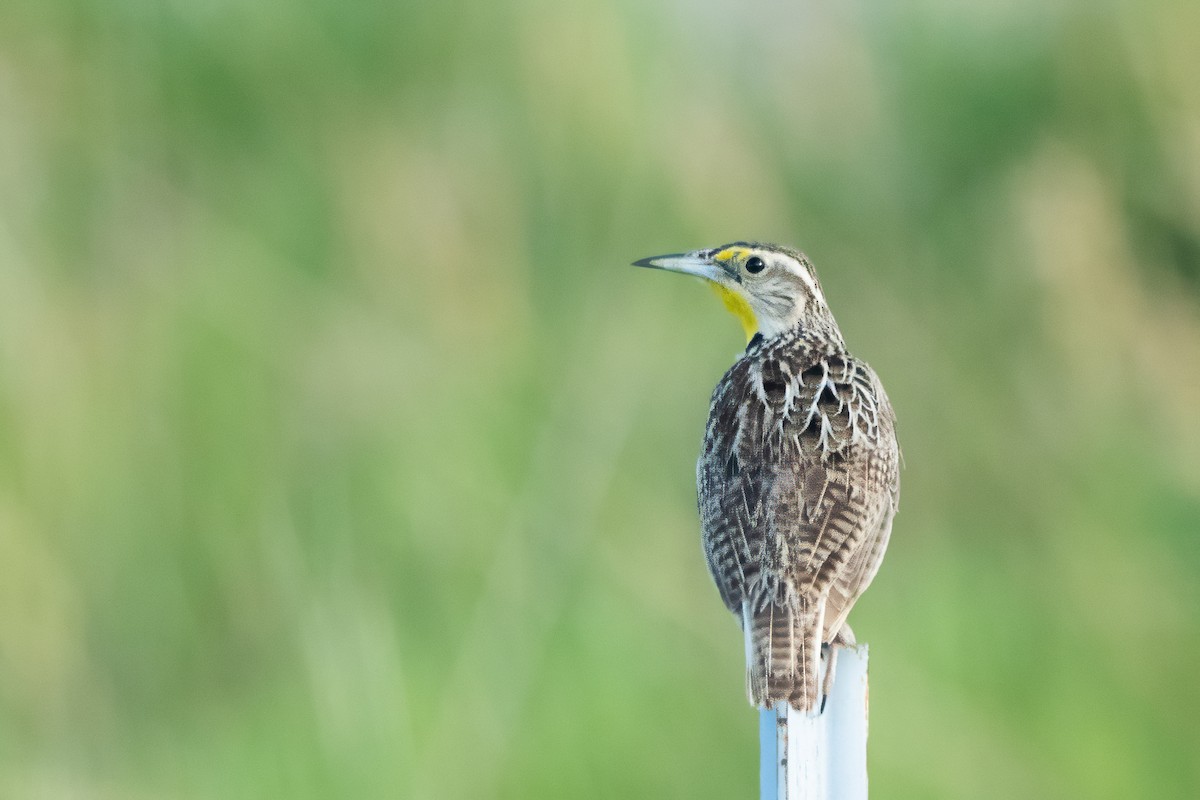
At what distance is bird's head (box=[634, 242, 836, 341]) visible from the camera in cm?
218

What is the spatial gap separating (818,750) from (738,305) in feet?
3.26

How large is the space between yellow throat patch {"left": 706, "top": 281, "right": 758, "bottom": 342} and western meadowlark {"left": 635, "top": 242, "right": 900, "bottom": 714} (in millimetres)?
27

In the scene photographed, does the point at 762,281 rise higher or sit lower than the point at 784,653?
higher

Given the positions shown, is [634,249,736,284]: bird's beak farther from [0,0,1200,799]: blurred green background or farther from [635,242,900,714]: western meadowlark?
[0,0,1200,799]: blurred green background

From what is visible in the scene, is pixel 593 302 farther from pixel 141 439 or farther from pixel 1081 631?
pixel 1081 631

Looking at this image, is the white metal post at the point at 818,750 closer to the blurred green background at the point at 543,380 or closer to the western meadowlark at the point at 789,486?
the western meadowlark at the point at 789,486

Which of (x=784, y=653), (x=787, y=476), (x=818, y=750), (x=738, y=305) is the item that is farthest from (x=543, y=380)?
(x=818, y=750)

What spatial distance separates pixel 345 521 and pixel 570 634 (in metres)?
0.41

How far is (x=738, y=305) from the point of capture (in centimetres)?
224

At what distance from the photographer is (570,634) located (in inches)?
95.9

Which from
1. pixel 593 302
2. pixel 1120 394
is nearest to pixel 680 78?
pixel 593 302

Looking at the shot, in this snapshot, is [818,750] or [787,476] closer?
[818,750]

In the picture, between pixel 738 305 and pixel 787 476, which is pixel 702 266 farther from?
pixel 787 476

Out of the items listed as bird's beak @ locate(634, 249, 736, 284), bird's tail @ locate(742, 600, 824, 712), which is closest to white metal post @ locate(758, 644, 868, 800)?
bird's tail @ locate(742, 600, 824, 712)
